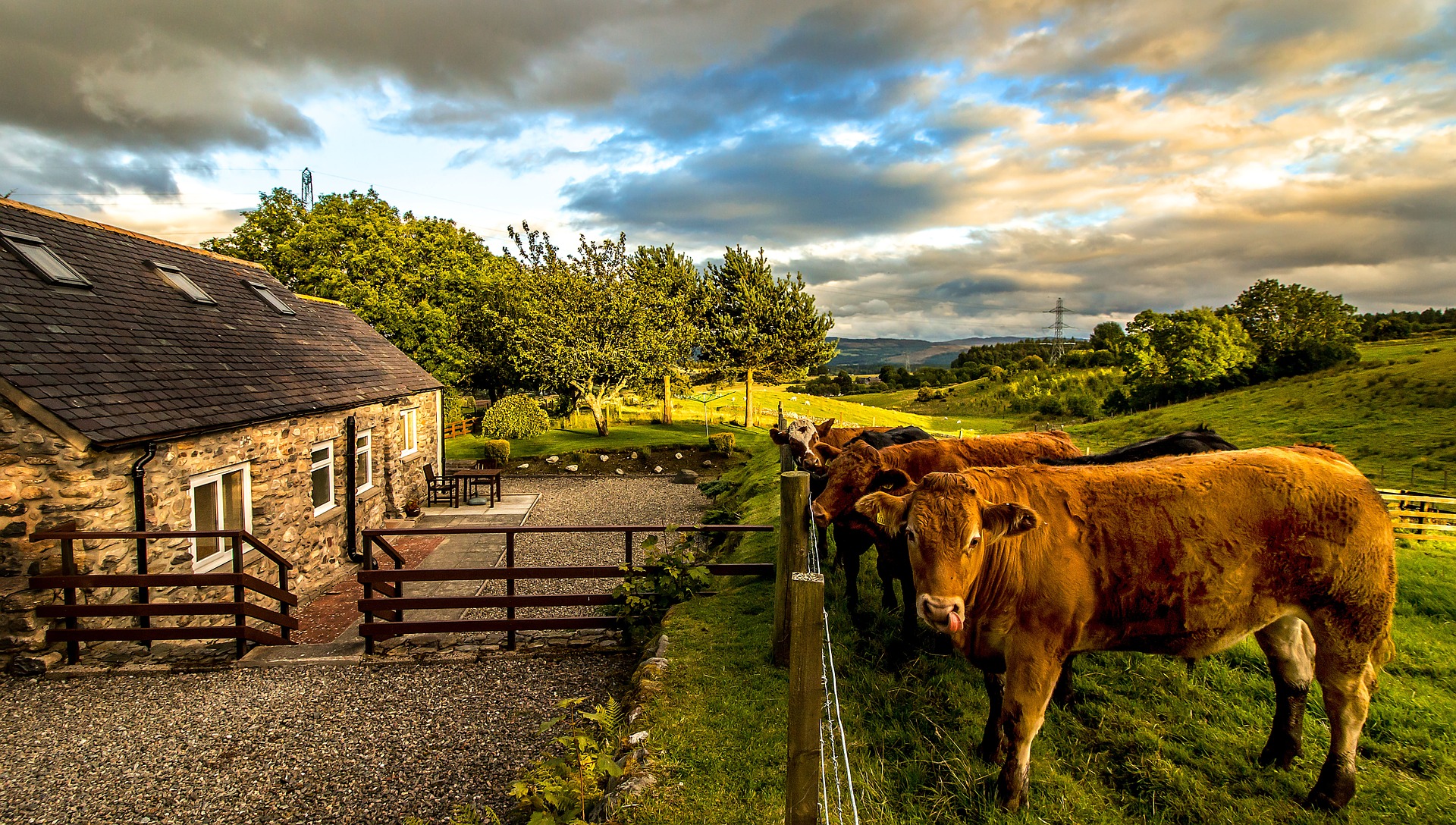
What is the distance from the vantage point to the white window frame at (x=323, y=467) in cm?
1187

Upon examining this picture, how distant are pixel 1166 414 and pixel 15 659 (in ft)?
139

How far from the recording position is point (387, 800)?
16.4 feet

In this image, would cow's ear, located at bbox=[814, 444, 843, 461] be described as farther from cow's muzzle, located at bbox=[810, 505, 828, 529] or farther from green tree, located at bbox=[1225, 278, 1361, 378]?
green tree, located at bbox=[1225, 278, 1361, 378]

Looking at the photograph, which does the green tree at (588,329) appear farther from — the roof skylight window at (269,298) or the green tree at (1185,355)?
the green tree at (1185,355)

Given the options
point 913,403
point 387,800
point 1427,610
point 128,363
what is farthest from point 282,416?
point 913,403

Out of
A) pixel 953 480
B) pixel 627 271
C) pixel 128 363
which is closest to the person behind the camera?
pixel 953 480

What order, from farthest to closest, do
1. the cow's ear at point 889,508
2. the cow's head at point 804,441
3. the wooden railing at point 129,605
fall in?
1. the cow's head at point 804,441
2. the wooden railing at point 129,605
3. the cow's ear at point 889,508

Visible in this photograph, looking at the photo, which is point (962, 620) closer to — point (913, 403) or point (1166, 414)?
point (1166, 414)

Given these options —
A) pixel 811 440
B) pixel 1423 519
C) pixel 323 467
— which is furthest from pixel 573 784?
pixel 1423 519

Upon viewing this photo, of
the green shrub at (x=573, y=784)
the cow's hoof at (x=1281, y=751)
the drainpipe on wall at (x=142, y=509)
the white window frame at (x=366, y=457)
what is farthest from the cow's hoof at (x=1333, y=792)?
the white window frame at (x=366, y=457)

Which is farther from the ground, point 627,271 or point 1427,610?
point 627,271

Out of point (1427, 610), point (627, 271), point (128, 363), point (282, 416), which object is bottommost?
point (1427, 610)

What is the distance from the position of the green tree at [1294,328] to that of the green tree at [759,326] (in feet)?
101

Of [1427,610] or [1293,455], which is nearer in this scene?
[1293,455]
